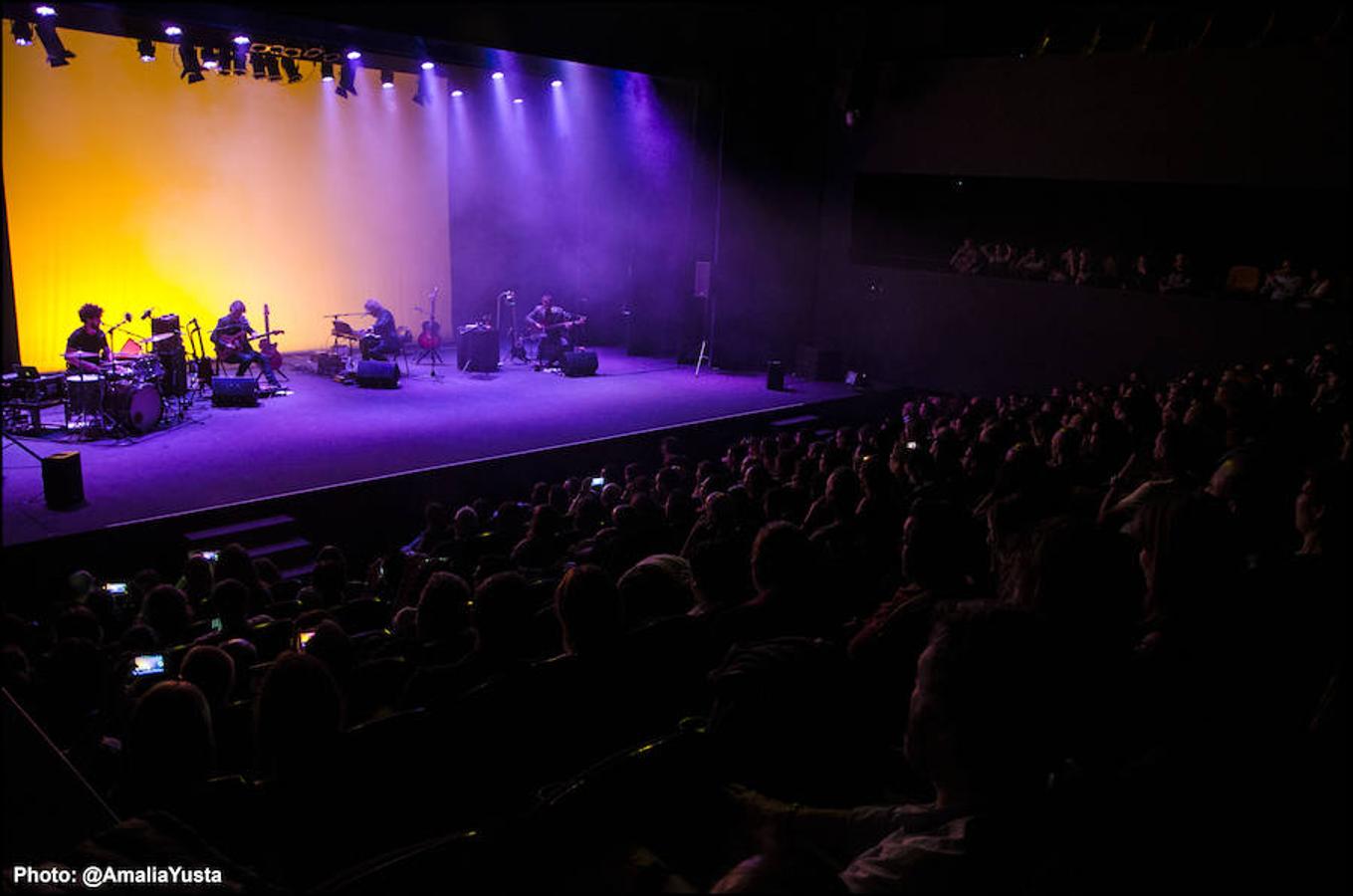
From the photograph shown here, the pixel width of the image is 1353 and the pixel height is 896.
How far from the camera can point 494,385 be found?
1271cm

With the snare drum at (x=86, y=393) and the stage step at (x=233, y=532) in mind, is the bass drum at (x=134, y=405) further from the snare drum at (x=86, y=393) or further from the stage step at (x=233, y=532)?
the stage step at (x=233, y=532)

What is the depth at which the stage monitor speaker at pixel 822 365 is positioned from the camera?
14.4 meters

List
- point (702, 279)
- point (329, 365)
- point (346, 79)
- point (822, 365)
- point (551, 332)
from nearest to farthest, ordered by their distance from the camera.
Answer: point (346, 79)
point (329, 365)
point (551, 332)
point (822, 365)
point (702, 279)

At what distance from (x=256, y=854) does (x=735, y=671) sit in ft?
3.83

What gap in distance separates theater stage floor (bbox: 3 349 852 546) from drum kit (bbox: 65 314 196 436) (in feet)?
0.70

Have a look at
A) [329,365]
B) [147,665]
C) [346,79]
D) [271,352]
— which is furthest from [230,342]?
[147,665]

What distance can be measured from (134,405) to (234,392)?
1630 millimetres

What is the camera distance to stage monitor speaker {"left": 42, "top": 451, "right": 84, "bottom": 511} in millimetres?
6949

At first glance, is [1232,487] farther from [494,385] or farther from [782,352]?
[782,352]

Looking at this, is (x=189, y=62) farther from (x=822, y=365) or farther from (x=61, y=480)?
(x=822, y=365)

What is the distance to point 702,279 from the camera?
15.2 meters

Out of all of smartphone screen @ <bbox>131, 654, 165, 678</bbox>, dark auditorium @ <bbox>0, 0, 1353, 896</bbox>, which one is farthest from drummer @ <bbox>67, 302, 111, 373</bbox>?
smartphone screen @ <bbox>131, 654, 165, 678</bbox>

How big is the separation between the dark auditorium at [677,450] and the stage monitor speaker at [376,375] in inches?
1.7

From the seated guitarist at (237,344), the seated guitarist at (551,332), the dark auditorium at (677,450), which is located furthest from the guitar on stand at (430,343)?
the seated guitarist at (237,344)
